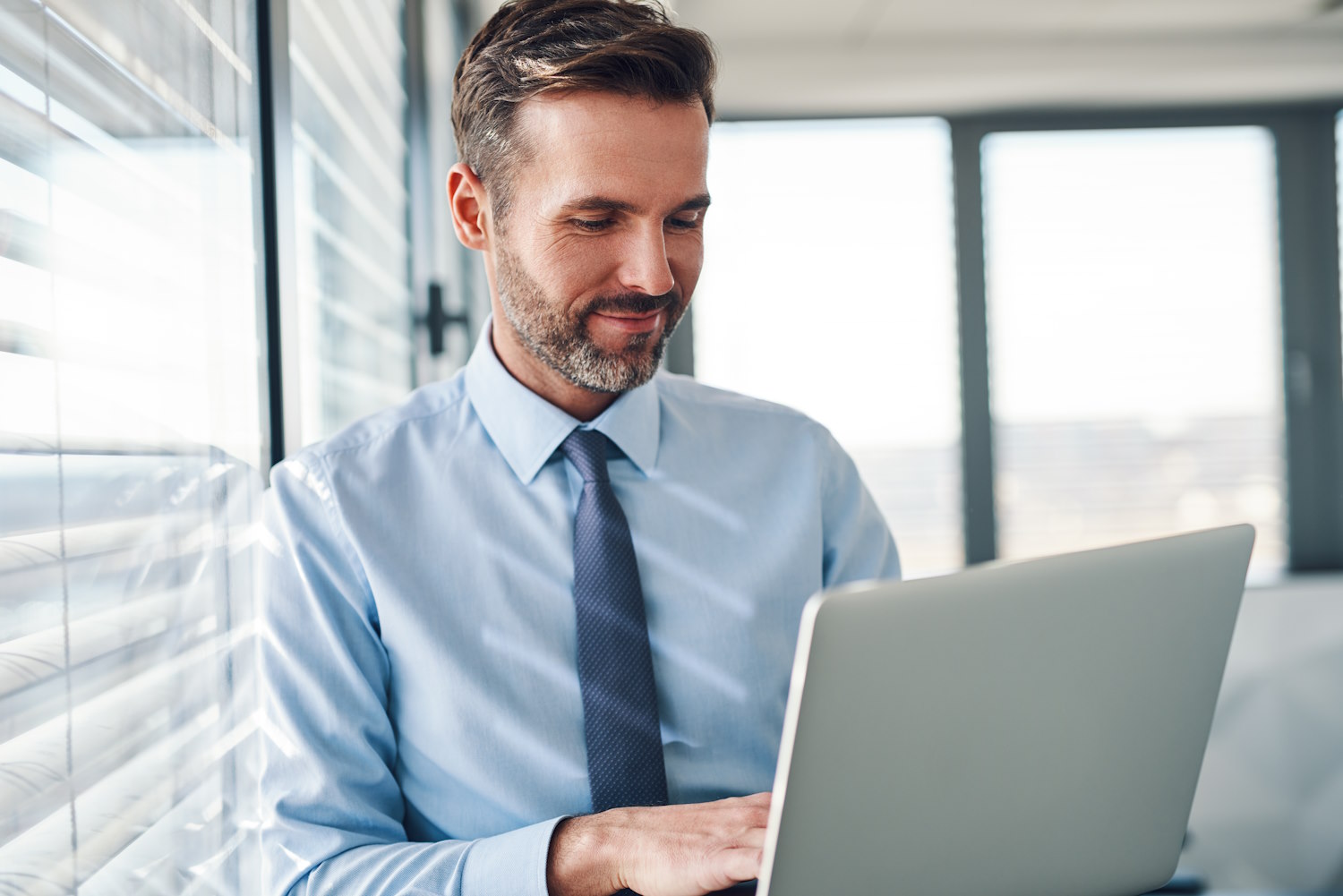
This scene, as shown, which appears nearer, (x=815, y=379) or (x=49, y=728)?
(x=49, y=728)

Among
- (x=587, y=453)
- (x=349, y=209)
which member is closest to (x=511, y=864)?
(x=587, y=453)

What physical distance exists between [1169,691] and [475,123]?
80 cm

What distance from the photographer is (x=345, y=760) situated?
0.80 meters

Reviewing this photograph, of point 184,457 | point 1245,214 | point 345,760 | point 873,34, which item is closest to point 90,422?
point 184,457

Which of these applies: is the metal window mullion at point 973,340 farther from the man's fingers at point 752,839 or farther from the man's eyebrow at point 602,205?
the man's fingers at point 752,839

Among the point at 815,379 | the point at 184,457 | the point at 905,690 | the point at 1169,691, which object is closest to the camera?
the point at 905,690

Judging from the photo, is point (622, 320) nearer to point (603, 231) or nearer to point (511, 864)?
point (603, 231)

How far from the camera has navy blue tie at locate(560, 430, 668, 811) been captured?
2.72ft

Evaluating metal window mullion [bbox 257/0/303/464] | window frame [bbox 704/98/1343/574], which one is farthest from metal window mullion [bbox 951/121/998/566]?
metal window mullion [bbox 257/0/303/464]

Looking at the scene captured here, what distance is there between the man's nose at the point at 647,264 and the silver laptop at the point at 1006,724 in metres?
0.47

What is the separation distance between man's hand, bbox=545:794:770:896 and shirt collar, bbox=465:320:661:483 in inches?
13.8

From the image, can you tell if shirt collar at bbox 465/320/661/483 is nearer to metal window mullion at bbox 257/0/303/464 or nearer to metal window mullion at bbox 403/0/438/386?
metal window mullion at bbox 257/0/303/464

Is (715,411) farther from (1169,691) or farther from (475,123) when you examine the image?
(1169,691)

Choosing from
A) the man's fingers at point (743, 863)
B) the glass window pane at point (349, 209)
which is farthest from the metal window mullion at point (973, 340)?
the man's fingers at point (743, 863)
